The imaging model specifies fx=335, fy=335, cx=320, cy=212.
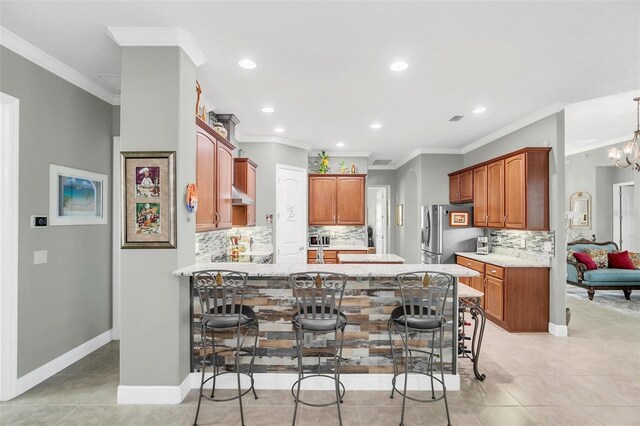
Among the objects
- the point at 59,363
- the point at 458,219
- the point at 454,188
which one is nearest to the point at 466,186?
the point at 454,188

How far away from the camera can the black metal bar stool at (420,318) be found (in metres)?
2.46

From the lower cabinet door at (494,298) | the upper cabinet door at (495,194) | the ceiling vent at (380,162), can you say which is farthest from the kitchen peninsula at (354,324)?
the ceiling vent at (380,162)

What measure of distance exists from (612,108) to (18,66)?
6867 mm

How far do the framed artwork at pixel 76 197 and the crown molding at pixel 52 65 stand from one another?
88 centimetres

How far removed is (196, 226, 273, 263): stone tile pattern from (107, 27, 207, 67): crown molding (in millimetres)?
1922

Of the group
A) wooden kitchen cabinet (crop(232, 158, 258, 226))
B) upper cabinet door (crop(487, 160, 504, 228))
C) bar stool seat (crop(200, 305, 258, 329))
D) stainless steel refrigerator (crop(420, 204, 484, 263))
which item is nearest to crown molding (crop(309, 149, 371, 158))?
stainless steel refrigerator (crop(420, 204, 484, 263))

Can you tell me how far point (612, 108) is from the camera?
15.4 ft

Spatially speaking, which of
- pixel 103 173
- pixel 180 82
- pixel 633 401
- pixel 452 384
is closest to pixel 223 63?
pixel 180 82

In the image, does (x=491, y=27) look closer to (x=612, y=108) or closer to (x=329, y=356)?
(x=329, y=356)

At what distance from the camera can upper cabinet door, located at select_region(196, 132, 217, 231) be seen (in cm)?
314

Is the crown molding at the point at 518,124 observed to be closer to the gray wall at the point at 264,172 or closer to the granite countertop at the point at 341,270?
the granite countertop at the point at 341,270

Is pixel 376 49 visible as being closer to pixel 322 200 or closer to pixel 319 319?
pixel 319 319

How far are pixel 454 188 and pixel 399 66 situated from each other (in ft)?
13.4

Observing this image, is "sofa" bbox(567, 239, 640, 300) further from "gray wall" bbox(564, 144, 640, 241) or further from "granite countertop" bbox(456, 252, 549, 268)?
"granite countertop" bbox(456, 252, 549, 268)
